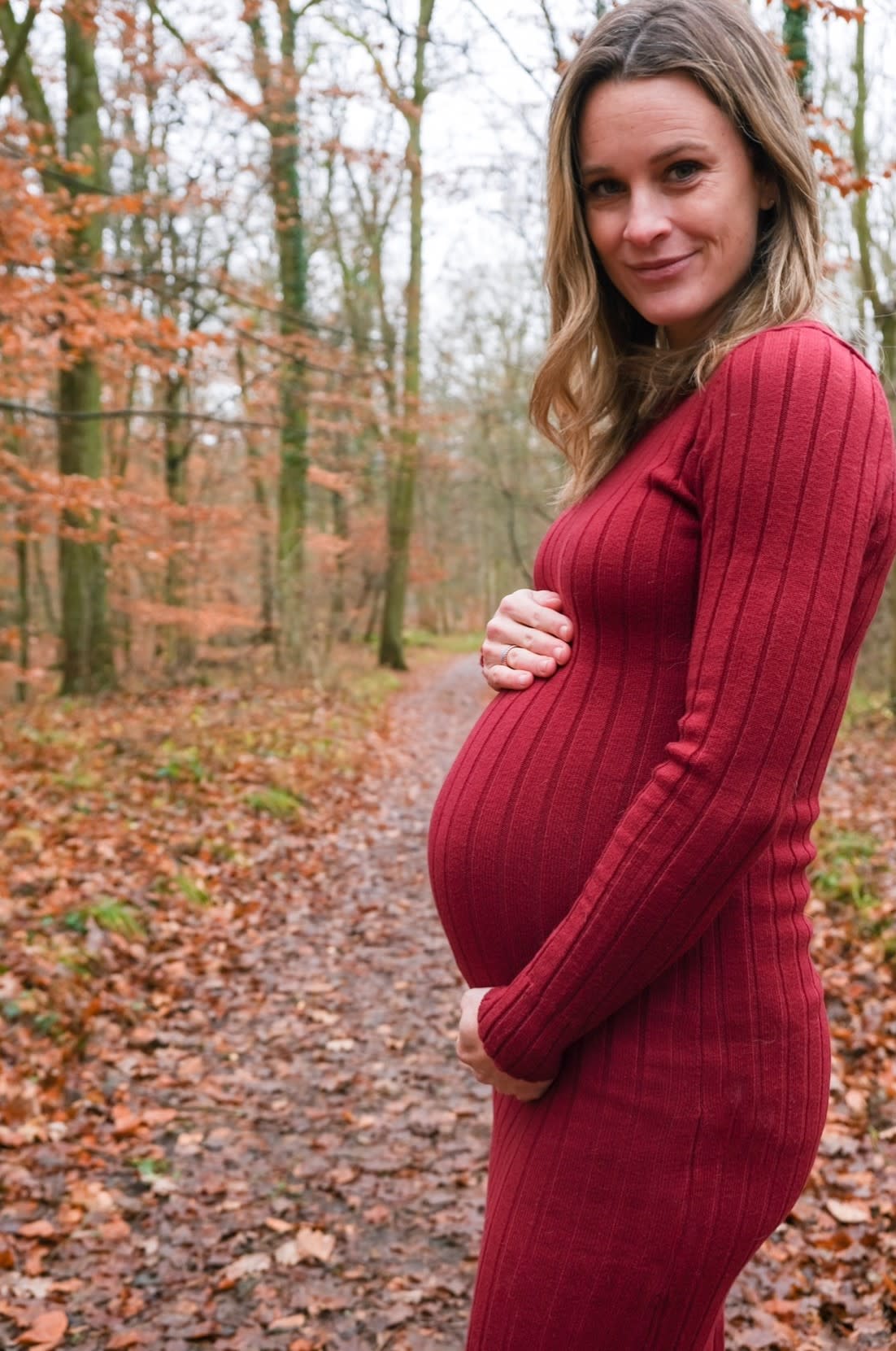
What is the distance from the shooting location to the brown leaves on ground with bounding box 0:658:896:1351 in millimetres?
2988

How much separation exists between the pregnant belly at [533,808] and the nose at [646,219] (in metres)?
0.60

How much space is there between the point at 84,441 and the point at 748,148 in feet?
35.5

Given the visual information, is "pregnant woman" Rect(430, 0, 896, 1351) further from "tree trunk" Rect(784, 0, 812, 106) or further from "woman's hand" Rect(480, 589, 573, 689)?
"tree trunk" Rect(784, 0, 812, 106)

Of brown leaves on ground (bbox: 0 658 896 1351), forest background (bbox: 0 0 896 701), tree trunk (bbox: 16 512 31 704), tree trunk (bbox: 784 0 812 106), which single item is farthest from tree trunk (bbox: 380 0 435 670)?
brown leaves on ground (bbox: 0 658 896 1351)

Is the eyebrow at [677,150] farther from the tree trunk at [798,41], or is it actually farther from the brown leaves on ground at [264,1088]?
the tree trunk at [798,41]

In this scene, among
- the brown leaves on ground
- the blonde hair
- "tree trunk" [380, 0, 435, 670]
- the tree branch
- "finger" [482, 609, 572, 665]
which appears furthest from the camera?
"tree trunk" [380, 0, 435, 670]

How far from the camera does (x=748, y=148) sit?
1.32 m

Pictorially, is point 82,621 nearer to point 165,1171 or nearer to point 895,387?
point 165,1171

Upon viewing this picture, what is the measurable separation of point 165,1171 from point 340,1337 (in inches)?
41.8

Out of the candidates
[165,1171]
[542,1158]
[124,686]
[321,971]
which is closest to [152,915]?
[321,971]

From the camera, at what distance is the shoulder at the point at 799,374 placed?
1.13m

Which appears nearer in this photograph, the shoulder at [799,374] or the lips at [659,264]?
the shoulder at [799,374]

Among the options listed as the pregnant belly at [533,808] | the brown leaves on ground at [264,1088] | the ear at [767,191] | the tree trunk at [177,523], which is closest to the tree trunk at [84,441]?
the tree trunk at [177,523]

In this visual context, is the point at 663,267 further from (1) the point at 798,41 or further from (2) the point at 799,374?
(1) the point at 798,41
